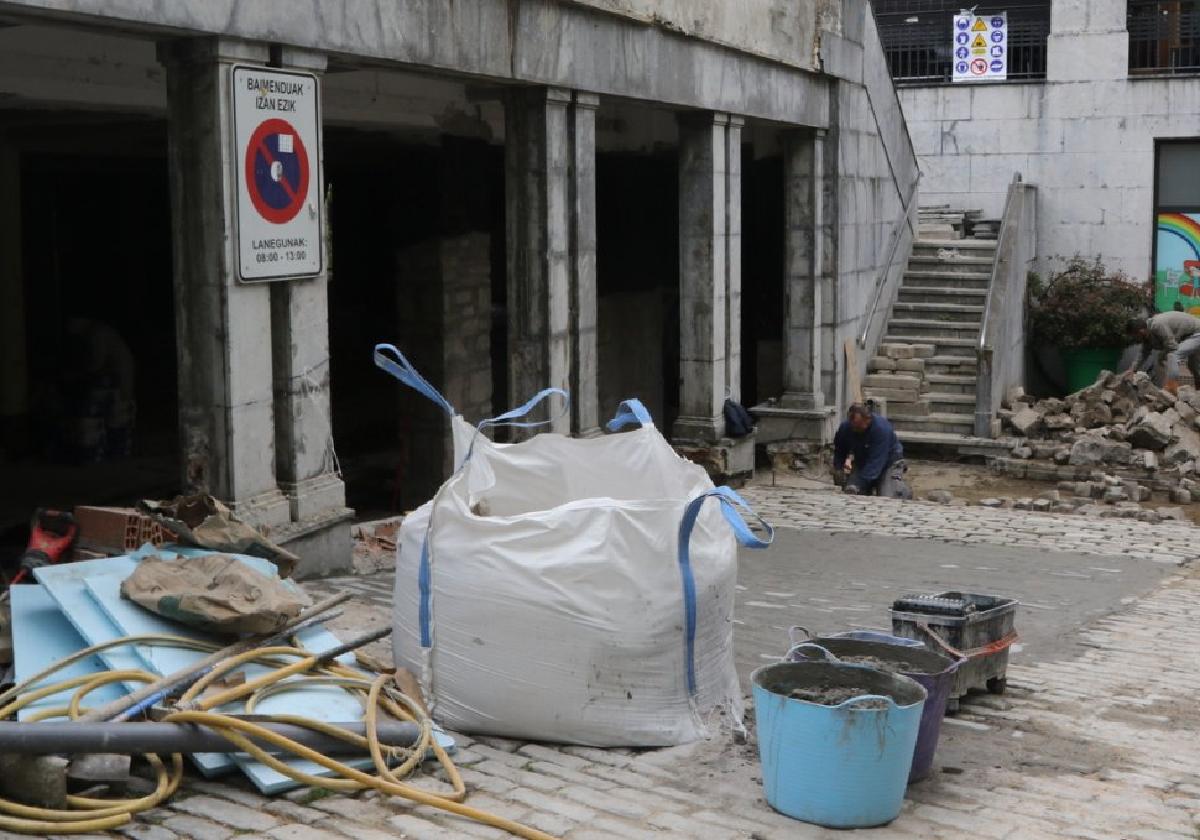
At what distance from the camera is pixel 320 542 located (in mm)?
8594

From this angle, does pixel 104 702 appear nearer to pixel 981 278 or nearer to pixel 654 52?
pixel 654 52

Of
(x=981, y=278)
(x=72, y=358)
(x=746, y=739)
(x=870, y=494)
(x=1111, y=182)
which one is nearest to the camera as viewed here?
(x=746, y=739)

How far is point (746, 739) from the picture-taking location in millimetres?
6039

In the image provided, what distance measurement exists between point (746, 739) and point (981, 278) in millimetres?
14962

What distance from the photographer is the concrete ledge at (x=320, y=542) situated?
8.31m

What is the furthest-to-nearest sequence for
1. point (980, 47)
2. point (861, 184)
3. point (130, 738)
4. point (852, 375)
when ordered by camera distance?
point (980, 47) → point (861, 184) → point (852, 375) → point (130, 738)

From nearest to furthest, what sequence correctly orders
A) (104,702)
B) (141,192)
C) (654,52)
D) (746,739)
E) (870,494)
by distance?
(104,702)
(746,739)
(654,52)
(870,494)
(141,192)

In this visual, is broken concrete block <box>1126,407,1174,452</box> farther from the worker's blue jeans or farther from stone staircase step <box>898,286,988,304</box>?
the worker's blue jeans

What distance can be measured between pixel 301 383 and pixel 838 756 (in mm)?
4369

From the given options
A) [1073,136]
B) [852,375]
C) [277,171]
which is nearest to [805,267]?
[852,375]

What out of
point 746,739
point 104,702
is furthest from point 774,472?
point 104,702

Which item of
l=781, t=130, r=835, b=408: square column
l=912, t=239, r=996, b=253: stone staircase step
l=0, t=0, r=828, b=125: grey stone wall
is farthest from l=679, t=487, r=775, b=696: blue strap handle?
l=912, t=239, r=996, b=253: stone staircase step

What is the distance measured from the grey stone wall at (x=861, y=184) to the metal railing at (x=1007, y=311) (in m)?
1.30

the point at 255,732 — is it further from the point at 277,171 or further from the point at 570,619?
the point at 277,171
